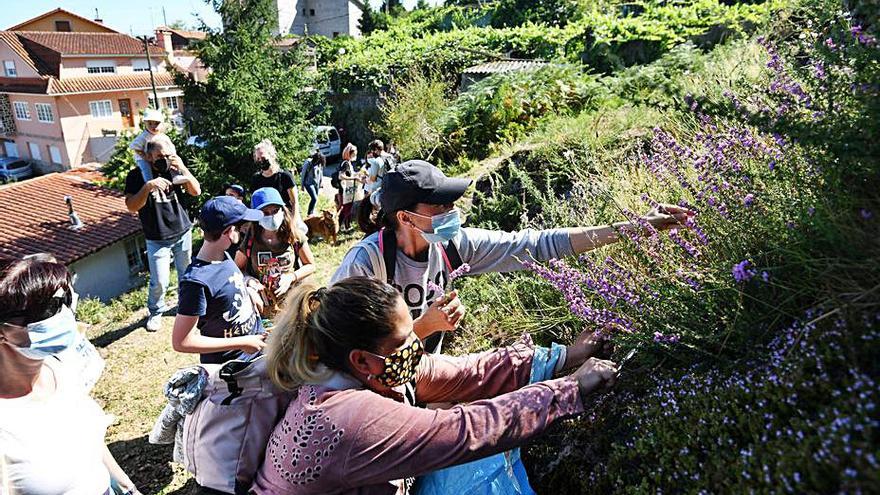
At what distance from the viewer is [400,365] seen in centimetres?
192

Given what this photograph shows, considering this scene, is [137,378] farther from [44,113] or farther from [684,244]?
[44,113]

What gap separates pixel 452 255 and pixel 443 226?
0.24 metres

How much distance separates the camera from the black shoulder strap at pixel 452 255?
2.90 m

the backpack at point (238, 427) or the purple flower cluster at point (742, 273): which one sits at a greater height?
the purple flower cluster at point (742, 273)

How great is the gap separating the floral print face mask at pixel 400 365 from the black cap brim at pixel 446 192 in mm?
912

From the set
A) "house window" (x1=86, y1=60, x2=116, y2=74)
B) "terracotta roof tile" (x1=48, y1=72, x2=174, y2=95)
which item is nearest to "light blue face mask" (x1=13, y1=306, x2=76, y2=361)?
"terracotta roof tile" (x1=48, y1=72, x2=174, y2=95)

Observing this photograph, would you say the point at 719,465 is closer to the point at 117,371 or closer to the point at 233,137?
the point at 117,371

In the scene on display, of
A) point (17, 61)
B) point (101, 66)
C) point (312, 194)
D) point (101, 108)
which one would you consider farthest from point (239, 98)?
point (17, 61)

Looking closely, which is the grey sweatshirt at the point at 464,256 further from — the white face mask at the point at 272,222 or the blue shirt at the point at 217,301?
the white face mask at the point at 272,222

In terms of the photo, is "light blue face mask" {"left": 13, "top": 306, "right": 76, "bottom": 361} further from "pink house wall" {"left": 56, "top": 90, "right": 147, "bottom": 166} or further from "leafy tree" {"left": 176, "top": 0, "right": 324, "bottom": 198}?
"pink house wall" {"left": 56, "top": 90, "right": 147, "bottom": 166}

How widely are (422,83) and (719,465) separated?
12.8 metres

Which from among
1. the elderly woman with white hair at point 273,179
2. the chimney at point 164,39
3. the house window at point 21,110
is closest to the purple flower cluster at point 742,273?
the elderly woman with white hair at point 273,179

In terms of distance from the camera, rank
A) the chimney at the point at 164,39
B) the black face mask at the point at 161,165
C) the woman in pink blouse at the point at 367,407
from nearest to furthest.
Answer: the woman in pink blouse at the point at 367,407 → the black face mask at the point at 161,165 → the chimney at the point at 164,39

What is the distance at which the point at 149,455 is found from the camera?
4379mm
